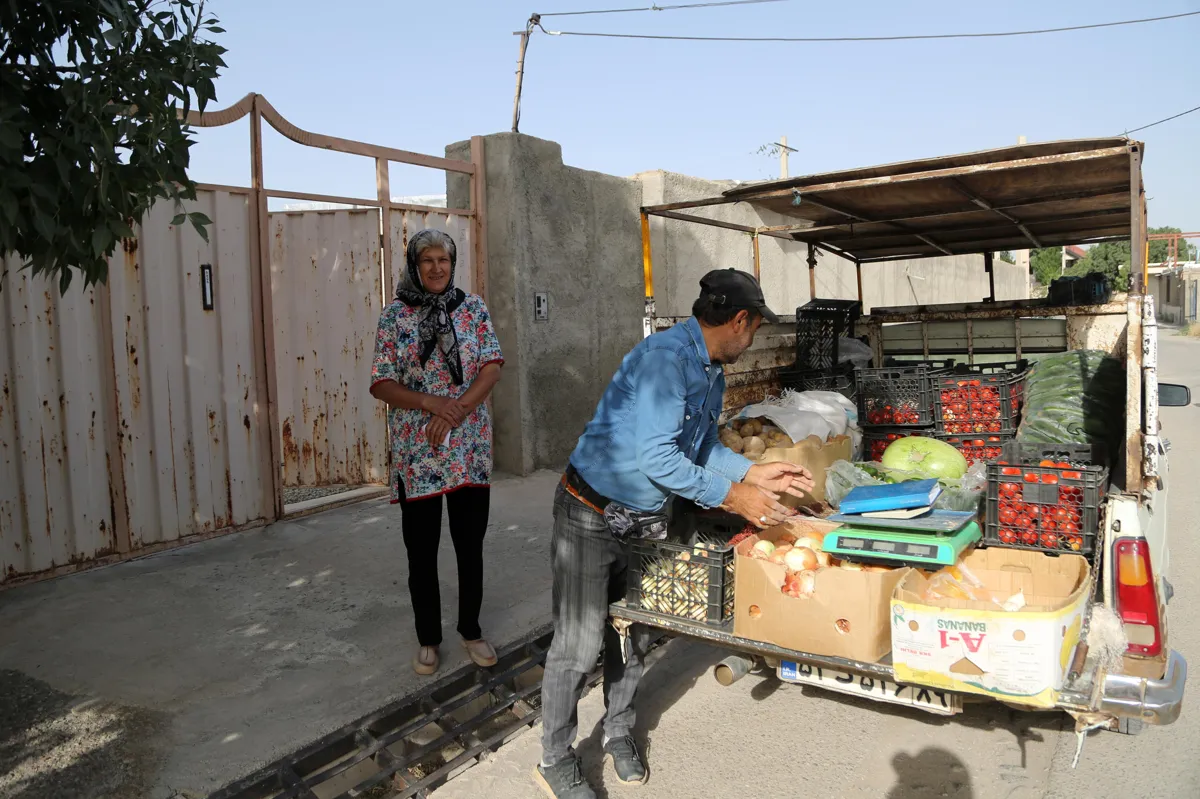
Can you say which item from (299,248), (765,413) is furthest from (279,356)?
(765,413)

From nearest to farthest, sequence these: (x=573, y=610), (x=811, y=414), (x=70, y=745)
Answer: (x=573, y=610) < (x=70, y=745) < (x=811, y=414)

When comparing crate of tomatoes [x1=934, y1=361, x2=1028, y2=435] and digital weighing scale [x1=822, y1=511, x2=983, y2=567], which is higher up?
crate of tomatoes [x1=934, y1=361, x2=1028, y2=435]

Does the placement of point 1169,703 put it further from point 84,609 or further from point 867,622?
point 84,609

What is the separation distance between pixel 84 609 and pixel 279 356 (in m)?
3.09

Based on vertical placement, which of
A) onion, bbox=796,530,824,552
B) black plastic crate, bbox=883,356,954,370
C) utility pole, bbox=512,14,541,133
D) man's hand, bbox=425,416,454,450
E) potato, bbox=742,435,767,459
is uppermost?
utility pole, bbox=512,14,541,133

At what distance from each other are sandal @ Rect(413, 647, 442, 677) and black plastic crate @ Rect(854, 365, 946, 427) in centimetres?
267

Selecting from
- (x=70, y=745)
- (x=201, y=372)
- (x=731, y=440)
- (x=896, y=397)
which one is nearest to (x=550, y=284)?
(x=201, y=372)

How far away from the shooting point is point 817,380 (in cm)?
566

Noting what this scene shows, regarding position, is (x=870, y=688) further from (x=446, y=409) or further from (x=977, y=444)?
(x=446, y=409)

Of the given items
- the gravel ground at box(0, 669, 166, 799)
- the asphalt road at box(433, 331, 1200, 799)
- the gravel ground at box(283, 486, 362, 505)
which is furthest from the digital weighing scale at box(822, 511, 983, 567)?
the gravel ground at box(283, 486, 362, 505)

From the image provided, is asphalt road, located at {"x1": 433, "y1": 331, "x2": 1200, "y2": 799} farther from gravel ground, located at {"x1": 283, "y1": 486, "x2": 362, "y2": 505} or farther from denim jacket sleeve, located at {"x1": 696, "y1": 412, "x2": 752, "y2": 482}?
gravel ground, located at {"x1": 283, "y1": 486, "x2": 362, "y2": 505}

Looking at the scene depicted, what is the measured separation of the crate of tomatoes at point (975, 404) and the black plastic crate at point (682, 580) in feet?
7.32

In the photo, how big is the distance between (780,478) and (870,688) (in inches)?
36.4

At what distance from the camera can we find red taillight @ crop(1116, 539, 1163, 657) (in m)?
2.95
